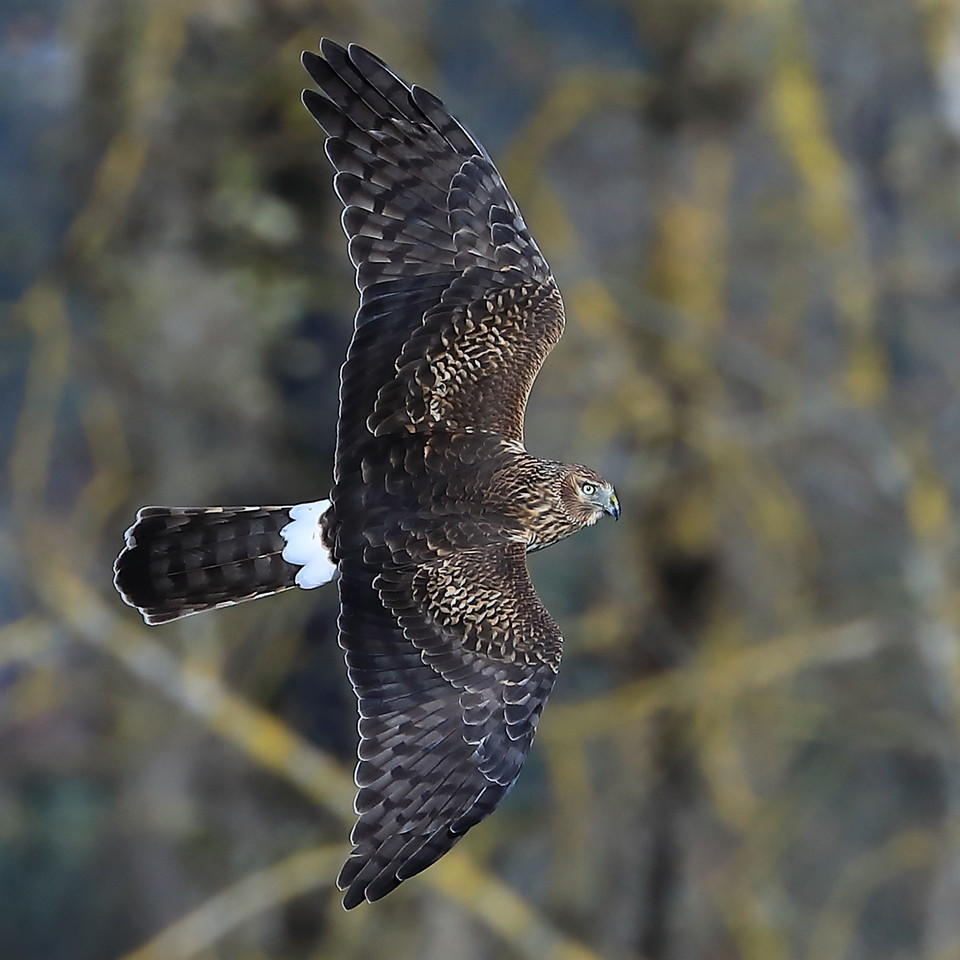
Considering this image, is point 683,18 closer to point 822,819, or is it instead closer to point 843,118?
point 843,118

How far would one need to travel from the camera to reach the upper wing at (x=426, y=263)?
688 cm

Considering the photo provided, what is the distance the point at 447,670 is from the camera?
6719mm

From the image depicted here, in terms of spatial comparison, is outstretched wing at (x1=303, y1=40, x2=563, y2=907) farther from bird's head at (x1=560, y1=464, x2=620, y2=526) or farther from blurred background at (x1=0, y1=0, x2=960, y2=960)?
blurred background at (x1=0, y1=0, x2=960, y2=960)

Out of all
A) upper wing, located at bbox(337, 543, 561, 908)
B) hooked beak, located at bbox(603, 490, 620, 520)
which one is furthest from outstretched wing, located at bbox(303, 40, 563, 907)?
hooked beak, located at bbox(603, 490, 620, 520)

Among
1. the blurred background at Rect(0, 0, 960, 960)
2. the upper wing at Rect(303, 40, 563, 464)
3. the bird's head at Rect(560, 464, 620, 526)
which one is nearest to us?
the upper wing at Rect(303, 40, 563, 464)

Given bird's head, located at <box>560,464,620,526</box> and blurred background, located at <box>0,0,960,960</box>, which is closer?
bird's head, located at <box>560,464,620,526</box>

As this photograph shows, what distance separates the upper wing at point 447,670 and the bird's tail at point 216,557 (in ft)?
0.54

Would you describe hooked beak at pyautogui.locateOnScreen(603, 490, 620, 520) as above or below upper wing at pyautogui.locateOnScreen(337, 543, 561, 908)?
above

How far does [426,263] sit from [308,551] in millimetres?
1150

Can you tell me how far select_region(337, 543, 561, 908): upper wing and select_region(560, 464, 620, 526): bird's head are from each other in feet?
1.19

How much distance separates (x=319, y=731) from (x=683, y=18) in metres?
6.68

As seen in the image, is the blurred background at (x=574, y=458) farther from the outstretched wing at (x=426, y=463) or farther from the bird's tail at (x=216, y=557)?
the bird's tail at (x=216, y=557)

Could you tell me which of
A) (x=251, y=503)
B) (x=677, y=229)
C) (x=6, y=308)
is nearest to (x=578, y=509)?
(x=251, y=503)

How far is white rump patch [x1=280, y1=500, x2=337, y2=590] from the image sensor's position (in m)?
6.70
